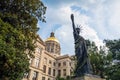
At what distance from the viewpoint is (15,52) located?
12.1 metres

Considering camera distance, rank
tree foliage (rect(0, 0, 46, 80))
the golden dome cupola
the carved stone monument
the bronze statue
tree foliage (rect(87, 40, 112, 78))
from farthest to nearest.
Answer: the golden dome cupola, tree foliage (rect(87, 40, 112, 78)), tree foliage (rect(0, 0, 46, 80)), the bronze statue, the carved stone monument

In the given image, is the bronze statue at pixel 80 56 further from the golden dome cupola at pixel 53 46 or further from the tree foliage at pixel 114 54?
the golden dome cupola at pixel 53 46

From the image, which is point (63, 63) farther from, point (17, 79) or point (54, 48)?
point (17, 79)

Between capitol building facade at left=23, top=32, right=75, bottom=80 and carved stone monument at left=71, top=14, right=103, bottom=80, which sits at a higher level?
capitol building facade at left=23, top=32, right=75, bottom=80

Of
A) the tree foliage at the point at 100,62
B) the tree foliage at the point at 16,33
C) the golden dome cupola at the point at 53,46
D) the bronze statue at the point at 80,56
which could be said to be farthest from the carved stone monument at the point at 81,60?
the golden dome cupola at the point at 53,46

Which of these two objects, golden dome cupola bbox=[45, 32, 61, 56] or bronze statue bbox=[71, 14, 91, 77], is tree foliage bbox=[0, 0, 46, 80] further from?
golden dome cupola bbox=[45, 32, 61, 56]

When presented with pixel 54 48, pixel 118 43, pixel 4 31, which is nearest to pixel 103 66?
pixel 118 43

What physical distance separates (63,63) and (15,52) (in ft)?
120

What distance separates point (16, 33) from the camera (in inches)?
500

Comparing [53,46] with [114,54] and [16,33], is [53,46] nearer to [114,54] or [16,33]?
[114,54]

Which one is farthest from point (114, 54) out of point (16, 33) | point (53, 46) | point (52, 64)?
point (53, 46)

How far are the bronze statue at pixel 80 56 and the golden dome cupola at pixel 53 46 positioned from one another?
167 ft

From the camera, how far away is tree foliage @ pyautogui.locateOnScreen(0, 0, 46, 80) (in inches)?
461

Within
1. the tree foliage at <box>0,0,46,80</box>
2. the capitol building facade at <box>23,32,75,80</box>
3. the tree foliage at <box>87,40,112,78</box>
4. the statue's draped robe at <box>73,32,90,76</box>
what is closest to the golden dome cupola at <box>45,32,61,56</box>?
the capitol building facade at <box>23,32,75,80</box>
